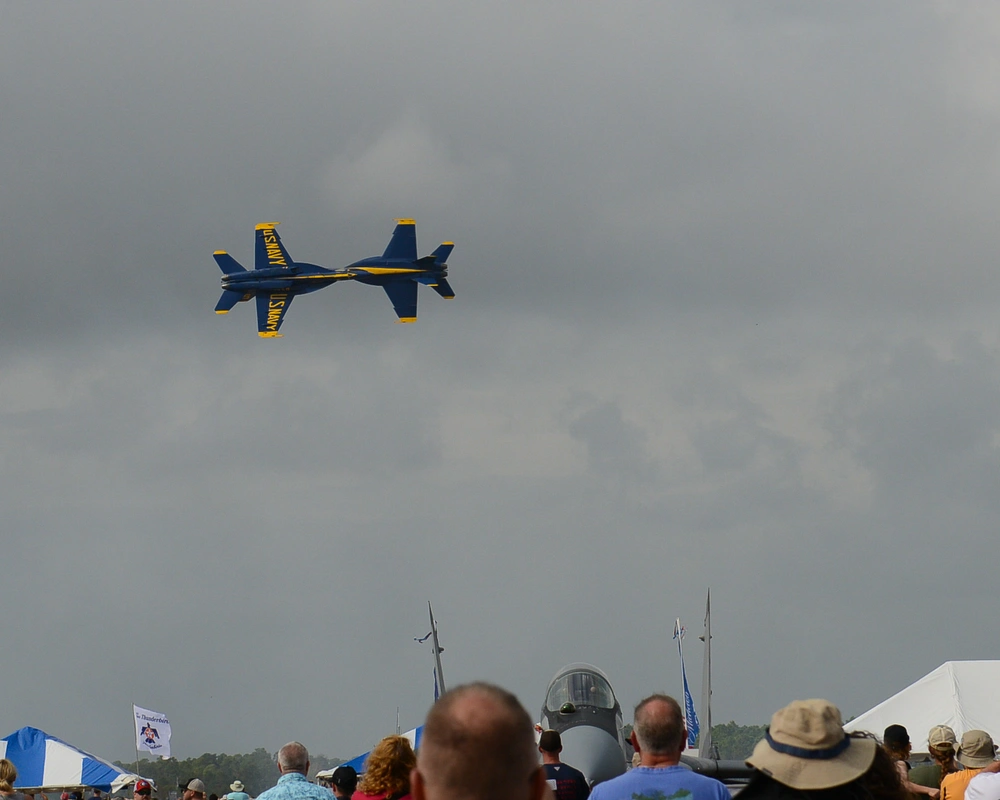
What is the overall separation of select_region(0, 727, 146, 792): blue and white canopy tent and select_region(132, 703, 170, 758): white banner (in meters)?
5.44

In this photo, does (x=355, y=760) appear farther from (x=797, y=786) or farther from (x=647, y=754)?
(x=797, y=786)

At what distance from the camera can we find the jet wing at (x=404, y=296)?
36875 mm

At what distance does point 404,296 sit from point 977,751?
29.4 metres

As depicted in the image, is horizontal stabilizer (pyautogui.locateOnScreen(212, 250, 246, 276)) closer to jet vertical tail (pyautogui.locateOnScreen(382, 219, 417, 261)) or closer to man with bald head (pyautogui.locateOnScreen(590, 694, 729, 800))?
jet vertical tail (pyautogui.locateOnScreen(382, 219, 417, 261))

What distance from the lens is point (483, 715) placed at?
2.84 m

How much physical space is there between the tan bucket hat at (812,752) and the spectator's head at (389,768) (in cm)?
315

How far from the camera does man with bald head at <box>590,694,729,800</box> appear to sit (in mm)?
5887

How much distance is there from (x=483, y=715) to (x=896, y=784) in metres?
1.97

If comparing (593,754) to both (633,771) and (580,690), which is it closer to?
(580,690)

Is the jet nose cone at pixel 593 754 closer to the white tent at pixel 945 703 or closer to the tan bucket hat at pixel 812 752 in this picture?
the white tent at pixel 945 703

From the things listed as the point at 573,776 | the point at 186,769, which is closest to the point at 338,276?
the point at 573,776

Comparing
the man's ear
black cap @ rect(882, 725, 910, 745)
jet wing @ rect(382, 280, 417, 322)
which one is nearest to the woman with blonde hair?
black cap @ rect(882, 725, 910, 745)

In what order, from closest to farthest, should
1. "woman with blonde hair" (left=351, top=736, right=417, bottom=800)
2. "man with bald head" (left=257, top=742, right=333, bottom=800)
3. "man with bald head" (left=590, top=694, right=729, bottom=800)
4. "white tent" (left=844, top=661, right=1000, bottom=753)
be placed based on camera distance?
"man with bald head" (left=590, top=694, right=729, bottom=800), "woman with blonde hair" (left=351, top=736, right=417, bottom=800), "man with bald head" (left=257, top=742, right=333, bottom=800), "white tent" (left=844, top=661, right=1000, bottom=753)

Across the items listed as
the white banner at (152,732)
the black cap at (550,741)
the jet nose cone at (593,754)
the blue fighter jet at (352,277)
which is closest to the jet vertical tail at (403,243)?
the blue fighter jet at (352,277)
